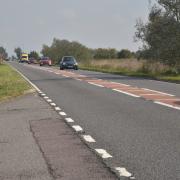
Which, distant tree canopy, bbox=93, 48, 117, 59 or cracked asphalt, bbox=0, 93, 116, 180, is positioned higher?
cracked asphalt, bbox=0, 93, 116, 180

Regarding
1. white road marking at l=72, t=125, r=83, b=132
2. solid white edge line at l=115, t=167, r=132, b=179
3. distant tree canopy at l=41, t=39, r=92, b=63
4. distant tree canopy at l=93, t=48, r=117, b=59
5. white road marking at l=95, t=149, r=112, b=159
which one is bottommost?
distant tree canopy at l=93, t=48, r=117, b=59

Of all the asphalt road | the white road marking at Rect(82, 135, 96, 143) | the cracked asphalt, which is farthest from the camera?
the white road marking at Rect(82, 135, 96, 143)

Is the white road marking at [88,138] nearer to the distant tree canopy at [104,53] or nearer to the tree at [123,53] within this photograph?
the tree at [123,53]

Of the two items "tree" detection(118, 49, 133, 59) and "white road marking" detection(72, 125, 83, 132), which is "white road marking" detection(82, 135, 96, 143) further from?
"tree" detection(118, 49, 133, 59)

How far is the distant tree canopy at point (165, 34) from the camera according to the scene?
40.5 m

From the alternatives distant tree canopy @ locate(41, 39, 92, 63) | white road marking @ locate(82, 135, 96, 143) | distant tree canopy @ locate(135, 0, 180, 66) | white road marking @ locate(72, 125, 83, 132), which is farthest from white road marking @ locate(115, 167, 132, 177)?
distant tree canopy @ locate(41, 39, 92, 63)

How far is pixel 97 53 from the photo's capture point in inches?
6181

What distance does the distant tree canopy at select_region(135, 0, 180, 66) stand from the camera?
40500 mm

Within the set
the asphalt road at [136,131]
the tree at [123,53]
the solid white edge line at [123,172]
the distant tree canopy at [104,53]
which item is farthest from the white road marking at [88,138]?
the distant tree canopy at [104,53]

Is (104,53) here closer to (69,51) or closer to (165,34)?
(69,51)

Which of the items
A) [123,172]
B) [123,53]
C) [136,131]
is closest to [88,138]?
[136,131]

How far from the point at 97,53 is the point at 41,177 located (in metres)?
150

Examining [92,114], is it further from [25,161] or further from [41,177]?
[41,177]

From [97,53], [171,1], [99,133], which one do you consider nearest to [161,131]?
[99,133]
